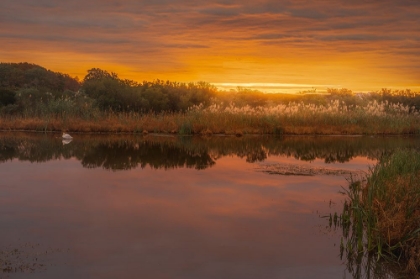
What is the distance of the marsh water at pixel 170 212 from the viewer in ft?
19.4

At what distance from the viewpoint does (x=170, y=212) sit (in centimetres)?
831

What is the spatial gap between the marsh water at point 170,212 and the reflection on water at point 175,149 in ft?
0.29

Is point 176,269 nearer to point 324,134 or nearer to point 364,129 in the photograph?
point 324,134

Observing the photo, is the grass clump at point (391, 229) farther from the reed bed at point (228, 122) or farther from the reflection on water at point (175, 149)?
the reed bed at point (228, 122)

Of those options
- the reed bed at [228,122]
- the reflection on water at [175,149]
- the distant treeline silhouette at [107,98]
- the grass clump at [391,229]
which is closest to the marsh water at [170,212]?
the reflection on water at [175,149]

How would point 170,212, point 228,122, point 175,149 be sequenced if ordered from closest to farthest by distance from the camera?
point 170,212
point 175,149
point 228,122

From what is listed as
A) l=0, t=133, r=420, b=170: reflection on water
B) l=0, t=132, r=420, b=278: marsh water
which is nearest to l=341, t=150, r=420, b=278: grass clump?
l=0, t=132, r=420, b=278: marsh water

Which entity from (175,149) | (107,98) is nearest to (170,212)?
(175,149)

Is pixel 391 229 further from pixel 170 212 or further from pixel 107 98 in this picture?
pixel 107 98

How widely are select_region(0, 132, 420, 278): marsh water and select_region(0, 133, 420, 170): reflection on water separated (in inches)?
3.5

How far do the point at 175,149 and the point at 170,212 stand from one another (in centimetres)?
826

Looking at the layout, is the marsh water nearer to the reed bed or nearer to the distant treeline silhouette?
the reed bed

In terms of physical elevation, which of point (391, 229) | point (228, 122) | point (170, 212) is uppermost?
point (228, 122)

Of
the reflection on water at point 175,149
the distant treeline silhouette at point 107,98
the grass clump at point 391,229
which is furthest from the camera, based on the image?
the distant treeline silhouette at point 107,98
